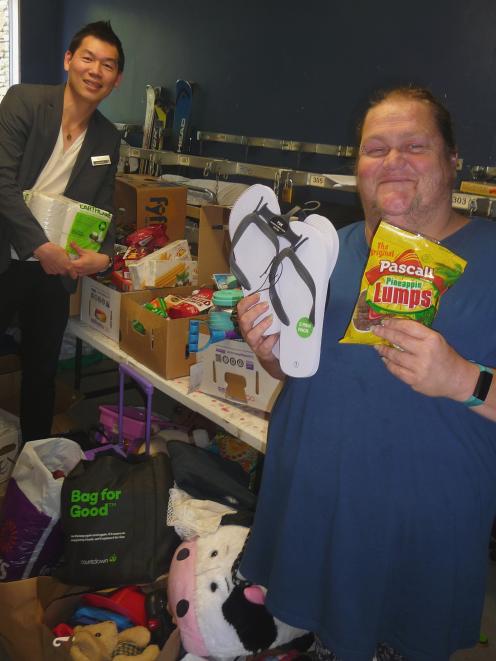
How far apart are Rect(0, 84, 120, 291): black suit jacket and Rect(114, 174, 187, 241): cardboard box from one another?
1.54 ft

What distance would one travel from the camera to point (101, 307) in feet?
7.32

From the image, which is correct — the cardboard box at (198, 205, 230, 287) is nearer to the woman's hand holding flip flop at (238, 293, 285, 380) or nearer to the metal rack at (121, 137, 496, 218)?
the metal rack at (121, 137, 496, 218)

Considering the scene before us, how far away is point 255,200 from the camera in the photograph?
105cm

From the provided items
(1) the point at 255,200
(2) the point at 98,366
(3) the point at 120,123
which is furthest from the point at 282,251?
(3) the point at 120,123

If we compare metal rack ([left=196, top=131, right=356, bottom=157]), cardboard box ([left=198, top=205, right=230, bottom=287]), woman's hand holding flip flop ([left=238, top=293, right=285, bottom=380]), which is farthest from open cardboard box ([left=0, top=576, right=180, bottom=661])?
metal rack ([left=196, top=131, right=356, bottom=157])

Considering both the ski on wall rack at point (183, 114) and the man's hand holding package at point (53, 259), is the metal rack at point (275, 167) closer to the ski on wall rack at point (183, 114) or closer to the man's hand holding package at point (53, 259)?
the ski on wall rack at point (183, 114)

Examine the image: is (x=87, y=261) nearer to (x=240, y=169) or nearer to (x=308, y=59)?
(x=240, y=169)

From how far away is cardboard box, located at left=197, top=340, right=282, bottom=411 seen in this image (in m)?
1.71

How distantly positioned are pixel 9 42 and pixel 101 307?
4363mm

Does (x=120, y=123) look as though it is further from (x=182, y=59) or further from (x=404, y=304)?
(x=404, y=304)

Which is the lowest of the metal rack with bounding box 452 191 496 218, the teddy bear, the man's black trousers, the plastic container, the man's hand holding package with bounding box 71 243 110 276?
the teddy bear

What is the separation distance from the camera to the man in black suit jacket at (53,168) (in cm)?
190

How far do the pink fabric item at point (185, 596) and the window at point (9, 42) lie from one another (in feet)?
17.3

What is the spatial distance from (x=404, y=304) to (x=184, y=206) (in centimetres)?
186
